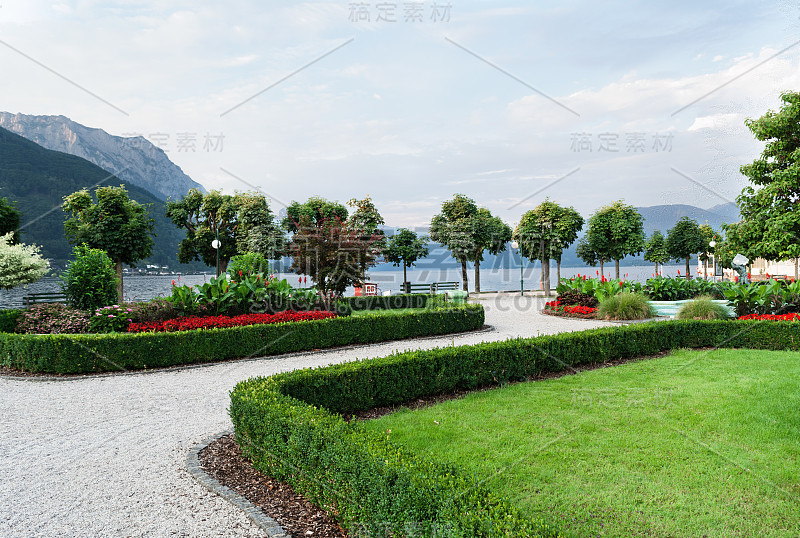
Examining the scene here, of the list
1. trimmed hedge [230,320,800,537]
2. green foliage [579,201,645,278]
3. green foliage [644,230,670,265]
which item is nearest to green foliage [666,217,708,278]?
green foliage [644,230,670,265]

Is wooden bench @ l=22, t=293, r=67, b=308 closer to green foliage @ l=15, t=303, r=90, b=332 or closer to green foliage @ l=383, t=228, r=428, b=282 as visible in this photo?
green foliage @ l=15, t=303, r=90, b=332

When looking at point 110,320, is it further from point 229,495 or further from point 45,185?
point 45,185

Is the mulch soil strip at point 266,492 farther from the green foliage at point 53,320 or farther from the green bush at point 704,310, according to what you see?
the green bush at point 704,310

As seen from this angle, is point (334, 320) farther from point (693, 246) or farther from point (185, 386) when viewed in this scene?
point (693, 246)

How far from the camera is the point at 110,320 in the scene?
33.2 feet

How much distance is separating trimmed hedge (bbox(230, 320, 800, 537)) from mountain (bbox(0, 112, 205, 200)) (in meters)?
126

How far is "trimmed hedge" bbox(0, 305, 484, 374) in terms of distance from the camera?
8.34 m

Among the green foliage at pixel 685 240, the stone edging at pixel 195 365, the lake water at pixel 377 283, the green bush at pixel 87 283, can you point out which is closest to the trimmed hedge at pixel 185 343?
the stone edging at pixel 195 365

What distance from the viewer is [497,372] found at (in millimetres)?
6961

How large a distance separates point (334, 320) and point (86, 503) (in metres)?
7.28

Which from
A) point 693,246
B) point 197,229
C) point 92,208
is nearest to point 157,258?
point 197,229

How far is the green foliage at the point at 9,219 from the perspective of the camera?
28.3 m

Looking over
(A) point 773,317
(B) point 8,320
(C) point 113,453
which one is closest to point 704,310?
(A) point 773,317

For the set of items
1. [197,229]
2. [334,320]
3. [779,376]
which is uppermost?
[197,229]
